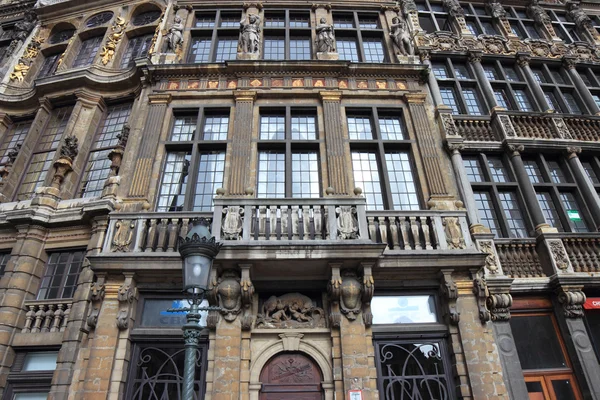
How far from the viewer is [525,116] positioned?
12703mm

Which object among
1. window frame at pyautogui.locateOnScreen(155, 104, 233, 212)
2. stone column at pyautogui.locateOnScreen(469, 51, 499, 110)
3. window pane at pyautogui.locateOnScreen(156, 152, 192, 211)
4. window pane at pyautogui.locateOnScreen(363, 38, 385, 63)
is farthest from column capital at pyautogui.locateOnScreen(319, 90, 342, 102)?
stone column at pyautogui.locateOnScreen(469, 51, 499, 110)

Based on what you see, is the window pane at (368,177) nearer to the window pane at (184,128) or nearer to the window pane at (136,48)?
the window pane at (184,128)

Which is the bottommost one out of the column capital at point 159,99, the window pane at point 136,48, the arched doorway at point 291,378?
the arched doorway at point 291,378

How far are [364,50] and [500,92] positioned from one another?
535 cm

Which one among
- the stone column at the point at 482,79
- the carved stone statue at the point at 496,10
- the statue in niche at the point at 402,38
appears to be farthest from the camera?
the carved stone statue at the point at 496,10

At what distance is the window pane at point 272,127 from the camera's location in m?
11.8

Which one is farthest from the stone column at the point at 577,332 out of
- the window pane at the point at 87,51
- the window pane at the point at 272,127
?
the window pane at the point at 87,51

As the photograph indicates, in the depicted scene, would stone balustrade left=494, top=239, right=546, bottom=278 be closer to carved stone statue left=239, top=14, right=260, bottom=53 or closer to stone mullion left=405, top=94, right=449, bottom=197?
stone mullion left=405, top=94, right=449, bottom=197

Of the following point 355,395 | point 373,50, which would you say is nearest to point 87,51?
point 373,50

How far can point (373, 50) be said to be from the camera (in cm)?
1414

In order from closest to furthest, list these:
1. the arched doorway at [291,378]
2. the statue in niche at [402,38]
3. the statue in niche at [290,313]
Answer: the arched doorway at [291,378] → the statue in niche at [290,313] → the statue in niche at [402,38]

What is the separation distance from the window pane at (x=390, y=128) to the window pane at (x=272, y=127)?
10.5 ft

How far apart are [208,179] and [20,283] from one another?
18.8ft

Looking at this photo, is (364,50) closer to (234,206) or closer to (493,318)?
(234,206)
